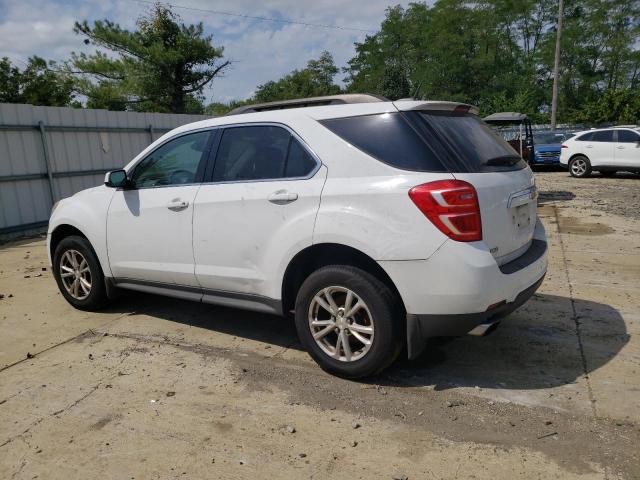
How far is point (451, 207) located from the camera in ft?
9.84

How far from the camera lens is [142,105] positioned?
34062 millimetres

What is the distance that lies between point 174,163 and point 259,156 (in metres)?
0.95

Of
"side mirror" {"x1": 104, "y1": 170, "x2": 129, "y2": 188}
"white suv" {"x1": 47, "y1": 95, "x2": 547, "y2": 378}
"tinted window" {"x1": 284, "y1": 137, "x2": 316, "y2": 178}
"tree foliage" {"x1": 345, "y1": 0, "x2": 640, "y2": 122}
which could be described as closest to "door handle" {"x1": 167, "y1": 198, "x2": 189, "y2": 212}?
"white suv" {"x1": 47, "y1": 95, "x2": 547, "y2": 378}

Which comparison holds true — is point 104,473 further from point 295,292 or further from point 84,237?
point 84,237

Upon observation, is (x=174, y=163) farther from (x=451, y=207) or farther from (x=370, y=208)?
(x=451, y=207)

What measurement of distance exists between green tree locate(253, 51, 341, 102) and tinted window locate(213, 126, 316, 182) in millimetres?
58174

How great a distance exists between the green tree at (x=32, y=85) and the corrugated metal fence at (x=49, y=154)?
19.8 metres

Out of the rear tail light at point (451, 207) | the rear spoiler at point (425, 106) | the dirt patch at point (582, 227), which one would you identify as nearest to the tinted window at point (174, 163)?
the rear spoiler at point (425, 106)

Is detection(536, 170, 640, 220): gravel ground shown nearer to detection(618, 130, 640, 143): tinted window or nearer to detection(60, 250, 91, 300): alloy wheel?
detection(618, 130, 640, 143): tinted window

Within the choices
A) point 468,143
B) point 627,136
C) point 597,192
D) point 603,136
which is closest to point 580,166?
point 603,136

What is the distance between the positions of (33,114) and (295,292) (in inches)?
335

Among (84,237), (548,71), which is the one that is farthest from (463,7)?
(84,237)

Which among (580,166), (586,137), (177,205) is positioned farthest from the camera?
(580,166)

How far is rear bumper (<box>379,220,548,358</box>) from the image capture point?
118 inches
